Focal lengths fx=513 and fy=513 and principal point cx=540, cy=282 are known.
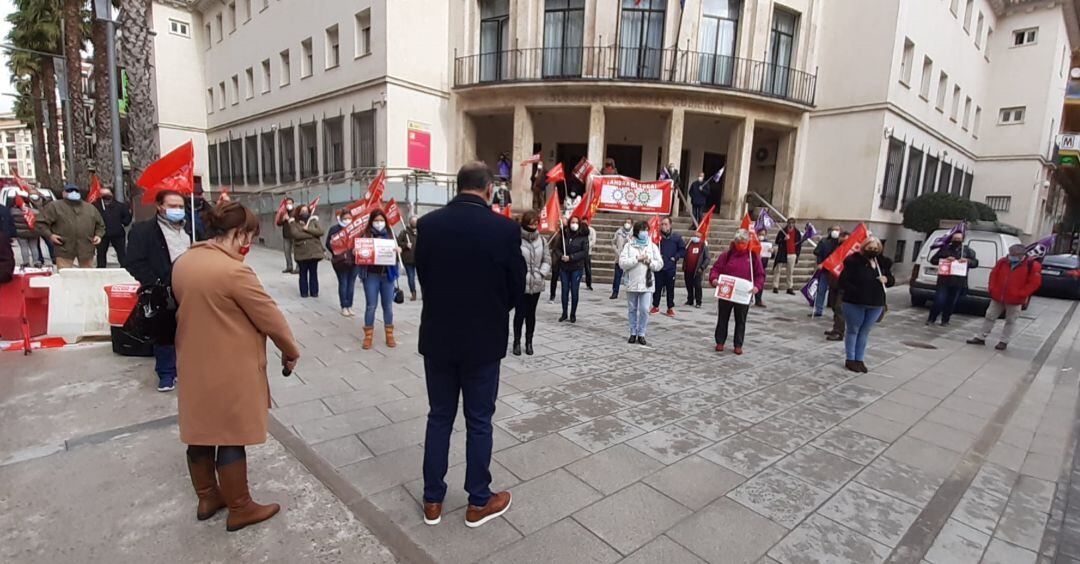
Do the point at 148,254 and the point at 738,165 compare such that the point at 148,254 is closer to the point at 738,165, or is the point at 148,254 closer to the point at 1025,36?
the point at 738,165

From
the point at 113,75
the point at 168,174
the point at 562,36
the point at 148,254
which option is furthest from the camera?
the point at 562,36

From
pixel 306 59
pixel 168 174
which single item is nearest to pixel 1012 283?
pixel 168 174

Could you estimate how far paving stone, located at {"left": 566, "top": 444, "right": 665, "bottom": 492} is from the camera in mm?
3568

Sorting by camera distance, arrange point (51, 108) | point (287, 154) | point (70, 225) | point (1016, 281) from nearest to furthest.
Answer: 1. point (1016, 281)
2. point (70, 225)
3. point (287, 154)
4. point (51, 108)

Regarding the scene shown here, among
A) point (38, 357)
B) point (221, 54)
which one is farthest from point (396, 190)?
point (221, 54)

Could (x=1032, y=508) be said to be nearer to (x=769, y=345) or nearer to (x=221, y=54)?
(x=769, y=345)

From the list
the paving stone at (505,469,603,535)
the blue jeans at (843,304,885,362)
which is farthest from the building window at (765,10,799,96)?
the paving stone at (505,469,603,535)

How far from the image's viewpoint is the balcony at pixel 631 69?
1747cm

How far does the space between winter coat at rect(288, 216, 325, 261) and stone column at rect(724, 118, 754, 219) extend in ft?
47.1

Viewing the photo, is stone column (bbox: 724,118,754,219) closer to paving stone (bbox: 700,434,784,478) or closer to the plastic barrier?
paving stone (bbox: 700,434,784,478)

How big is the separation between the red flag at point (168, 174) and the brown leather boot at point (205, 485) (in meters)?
3.27

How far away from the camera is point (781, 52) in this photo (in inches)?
750

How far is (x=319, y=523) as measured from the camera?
9.84ft

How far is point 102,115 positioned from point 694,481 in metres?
17.3
